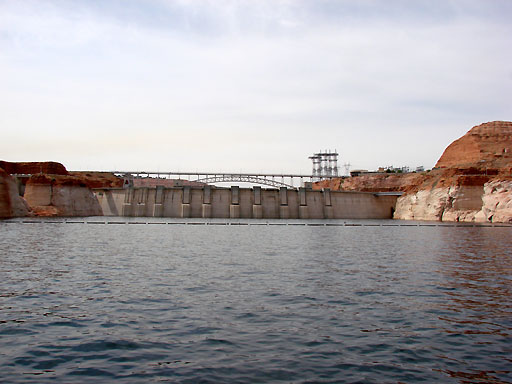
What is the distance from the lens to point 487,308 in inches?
627

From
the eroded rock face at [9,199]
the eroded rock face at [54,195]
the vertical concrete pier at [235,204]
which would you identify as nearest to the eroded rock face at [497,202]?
the vertical concrete pier at [235,204]

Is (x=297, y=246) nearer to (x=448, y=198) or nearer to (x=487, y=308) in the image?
(x=487, y=308)

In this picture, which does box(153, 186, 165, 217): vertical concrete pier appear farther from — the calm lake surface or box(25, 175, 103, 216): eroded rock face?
the calm lake surface

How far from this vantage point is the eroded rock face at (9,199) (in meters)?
79.9

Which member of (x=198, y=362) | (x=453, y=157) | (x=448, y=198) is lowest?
(x=198, y=362)

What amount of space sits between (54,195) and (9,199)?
1696cm

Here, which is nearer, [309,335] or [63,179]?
[309,335]

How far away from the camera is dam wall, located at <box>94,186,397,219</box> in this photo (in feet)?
358

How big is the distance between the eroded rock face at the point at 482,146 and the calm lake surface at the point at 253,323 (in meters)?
105

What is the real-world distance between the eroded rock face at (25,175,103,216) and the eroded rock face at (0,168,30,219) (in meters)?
8.63

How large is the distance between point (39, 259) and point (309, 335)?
20735mm

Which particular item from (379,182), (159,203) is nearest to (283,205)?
(159,203)

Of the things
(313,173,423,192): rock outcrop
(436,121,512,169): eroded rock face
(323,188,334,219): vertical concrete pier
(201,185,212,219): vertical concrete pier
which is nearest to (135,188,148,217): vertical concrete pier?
(201,185,212,219): vertical concrete pier

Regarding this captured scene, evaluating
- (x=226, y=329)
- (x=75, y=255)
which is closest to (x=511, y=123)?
(x=75, y=255)
